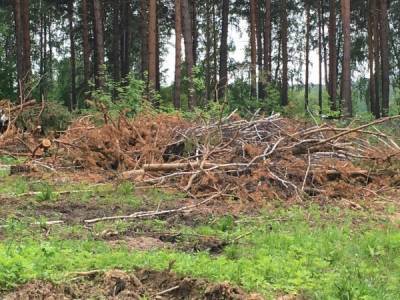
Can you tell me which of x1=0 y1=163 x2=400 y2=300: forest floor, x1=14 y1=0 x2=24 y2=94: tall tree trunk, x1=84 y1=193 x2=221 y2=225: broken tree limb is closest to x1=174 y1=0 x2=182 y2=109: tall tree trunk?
x1=14 y1=0 x2=24 y2=94: tall tree trunk

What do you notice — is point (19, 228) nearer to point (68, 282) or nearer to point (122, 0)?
point (68, 282)

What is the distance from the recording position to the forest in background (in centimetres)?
→ 2148

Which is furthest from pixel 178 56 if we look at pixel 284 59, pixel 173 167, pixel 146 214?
pixel 146 214

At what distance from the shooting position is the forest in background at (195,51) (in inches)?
846

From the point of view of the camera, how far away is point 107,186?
372 inches

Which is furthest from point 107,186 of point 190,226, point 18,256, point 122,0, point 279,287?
point 122,0

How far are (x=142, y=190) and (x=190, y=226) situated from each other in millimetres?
2494

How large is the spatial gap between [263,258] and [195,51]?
34.6 meters

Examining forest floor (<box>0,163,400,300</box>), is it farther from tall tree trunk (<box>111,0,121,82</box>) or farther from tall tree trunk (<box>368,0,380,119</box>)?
tall tree trunk (<box>111,0,121,82</box>)

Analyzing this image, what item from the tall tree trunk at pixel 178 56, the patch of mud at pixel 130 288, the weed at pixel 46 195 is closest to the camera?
the patch of mud at pixel 130 288

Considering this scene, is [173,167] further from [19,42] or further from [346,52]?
[19,42]

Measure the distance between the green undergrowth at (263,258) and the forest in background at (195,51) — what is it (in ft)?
23.1

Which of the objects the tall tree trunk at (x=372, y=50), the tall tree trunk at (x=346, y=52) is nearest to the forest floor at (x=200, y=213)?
the tall tree trunk at (x=346, y=52)

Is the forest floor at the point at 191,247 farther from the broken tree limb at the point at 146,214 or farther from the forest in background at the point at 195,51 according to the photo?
the forest in background at the point at 195,51
